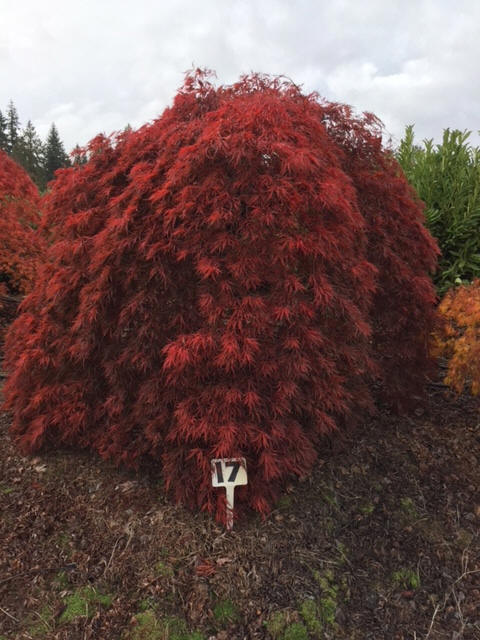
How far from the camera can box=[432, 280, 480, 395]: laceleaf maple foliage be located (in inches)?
164

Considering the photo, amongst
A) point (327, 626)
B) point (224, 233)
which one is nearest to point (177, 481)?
point (327, 626)

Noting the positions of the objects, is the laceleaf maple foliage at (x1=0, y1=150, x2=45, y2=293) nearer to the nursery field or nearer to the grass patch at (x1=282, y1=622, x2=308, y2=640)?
the nursery field

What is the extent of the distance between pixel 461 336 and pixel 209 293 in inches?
102

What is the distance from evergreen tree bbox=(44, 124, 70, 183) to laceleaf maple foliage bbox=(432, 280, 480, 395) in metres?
39.2

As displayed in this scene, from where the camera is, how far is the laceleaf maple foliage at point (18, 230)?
22.8 ft

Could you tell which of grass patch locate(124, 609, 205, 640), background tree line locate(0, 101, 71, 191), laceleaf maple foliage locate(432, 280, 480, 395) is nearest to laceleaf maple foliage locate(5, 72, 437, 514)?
grass patch locate(124, 609, 205, 640)

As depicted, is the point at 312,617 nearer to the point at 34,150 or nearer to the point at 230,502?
the point at 230,502

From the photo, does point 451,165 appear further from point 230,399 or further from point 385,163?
point 230,399

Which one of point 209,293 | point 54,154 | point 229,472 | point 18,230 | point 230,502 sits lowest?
point 230,502

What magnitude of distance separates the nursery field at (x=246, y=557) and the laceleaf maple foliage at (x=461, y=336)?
80 cm

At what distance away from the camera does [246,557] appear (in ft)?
10.1

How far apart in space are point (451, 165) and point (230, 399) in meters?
4.95

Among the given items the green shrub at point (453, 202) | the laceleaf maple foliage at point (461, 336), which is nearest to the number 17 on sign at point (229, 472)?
the laceleaf maple foliage at point (461, 336)

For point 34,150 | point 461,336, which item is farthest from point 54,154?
point 461,336
